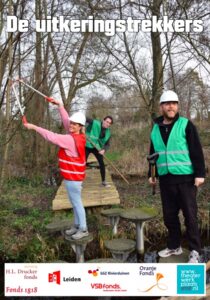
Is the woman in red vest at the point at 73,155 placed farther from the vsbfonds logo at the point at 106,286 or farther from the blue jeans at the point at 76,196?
the vsbfonds logo at the point at 106,286

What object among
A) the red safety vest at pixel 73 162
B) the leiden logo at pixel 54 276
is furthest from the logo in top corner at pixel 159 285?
the red safety vest at pixel 73 162

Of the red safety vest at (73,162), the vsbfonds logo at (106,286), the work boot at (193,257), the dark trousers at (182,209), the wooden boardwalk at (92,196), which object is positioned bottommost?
the vsbfonds logo at (106,286)

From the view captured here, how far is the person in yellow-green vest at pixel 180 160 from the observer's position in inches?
141

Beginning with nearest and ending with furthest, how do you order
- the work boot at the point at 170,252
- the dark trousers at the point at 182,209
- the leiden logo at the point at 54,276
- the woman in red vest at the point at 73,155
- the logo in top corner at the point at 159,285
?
the logo in top corner at the point at 159,285 < the leiden logo at the point at 54,276 < the dark trousers at the point at 182,209 < the work boot at the point at 170,252 < the woman in red vest at the point at 73,155

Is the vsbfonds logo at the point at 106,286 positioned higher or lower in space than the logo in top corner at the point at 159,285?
lower

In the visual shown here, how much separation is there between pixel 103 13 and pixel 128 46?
0.90 m

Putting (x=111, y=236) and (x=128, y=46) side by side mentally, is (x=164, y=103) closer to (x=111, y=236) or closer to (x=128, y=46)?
(x=111, y=236)

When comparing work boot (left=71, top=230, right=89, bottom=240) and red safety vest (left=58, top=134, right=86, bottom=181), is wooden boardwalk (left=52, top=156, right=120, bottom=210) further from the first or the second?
red safety vest (left=58, top=134, right=86, bottom=181)

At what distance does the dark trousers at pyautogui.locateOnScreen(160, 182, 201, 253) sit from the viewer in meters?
3.65

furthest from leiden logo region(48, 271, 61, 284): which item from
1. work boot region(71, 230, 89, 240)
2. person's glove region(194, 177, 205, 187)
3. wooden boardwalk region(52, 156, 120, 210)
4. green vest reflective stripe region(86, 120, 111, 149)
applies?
green vest reflective stripe region(86, 120, 111, 149)

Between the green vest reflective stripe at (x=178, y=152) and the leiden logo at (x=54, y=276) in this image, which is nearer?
the leiden logo at (x=54, y=276)

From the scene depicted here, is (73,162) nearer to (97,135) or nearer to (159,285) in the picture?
(159,285)

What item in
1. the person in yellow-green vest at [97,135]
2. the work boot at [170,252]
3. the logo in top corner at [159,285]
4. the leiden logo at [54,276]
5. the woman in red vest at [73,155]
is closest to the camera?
the logo in top corner at [159,285]

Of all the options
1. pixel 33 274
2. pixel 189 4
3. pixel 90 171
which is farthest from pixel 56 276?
pixel 90 171
